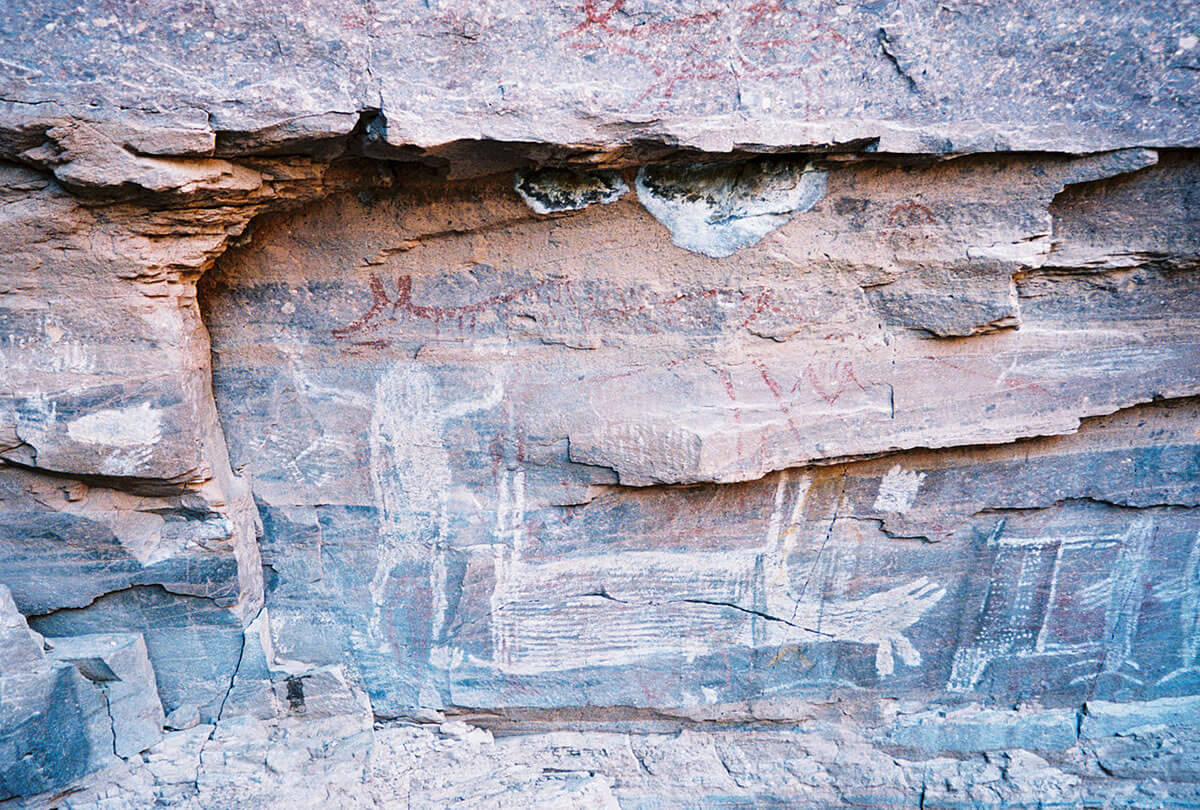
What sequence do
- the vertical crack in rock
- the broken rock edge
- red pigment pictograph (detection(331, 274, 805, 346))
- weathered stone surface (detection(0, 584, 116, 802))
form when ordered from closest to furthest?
the broken rock edge
weathered stone surface (detection(0, 584, 116, 802))
the vertical crack in rock
red pigment pictograph (detection(331, 274, 805, 346))

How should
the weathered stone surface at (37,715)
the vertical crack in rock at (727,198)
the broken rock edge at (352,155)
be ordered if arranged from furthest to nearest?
the vertical crack in rock at (727,198) < the weathered stone surface at (37,715) < the broken rock edge at (352,155)

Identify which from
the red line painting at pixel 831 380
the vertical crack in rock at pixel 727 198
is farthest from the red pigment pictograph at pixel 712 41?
the red line painting at pixel 831 380

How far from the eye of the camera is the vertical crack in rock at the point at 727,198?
210 centimetres

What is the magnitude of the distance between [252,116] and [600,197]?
91cm

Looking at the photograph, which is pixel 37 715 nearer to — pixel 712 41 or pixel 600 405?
pixel 600 405

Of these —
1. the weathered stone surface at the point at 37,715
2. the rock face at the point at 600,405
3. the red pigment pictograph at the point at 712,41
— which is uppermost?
the red pigment pictograph at the point at 712,41

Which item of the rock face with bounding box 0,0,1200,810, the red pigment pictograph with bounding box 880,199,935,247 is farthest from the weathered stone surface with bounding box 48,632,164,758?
the red pigment pictograph with bounding box 880,199,935,247

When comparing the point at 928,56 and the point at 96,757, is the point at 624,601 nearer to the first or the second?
the point at 96,757

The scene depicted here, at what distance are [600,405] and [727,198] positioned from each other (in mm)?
720

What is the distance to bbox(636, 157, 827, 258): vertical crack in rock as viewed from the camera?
2.10 meters

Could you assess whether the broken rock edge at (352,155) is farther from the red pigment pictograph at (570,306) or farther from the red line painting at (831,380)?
the red line painting at (831,380)

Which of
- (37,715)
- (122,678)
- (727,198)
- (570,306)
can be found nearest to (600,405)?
(570,306)

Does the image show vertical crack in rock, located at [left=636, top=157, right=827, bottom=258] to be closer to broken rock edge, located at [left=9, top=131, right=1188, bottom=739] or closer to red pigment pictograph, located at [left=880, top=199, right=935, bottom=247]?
broken rock edge, located at [left=9, top=131, right=1188, bottom=739]

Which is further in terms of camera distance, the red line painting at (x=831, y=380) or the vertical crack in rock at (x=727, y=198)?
the red line painting at (x=831, y=380)
